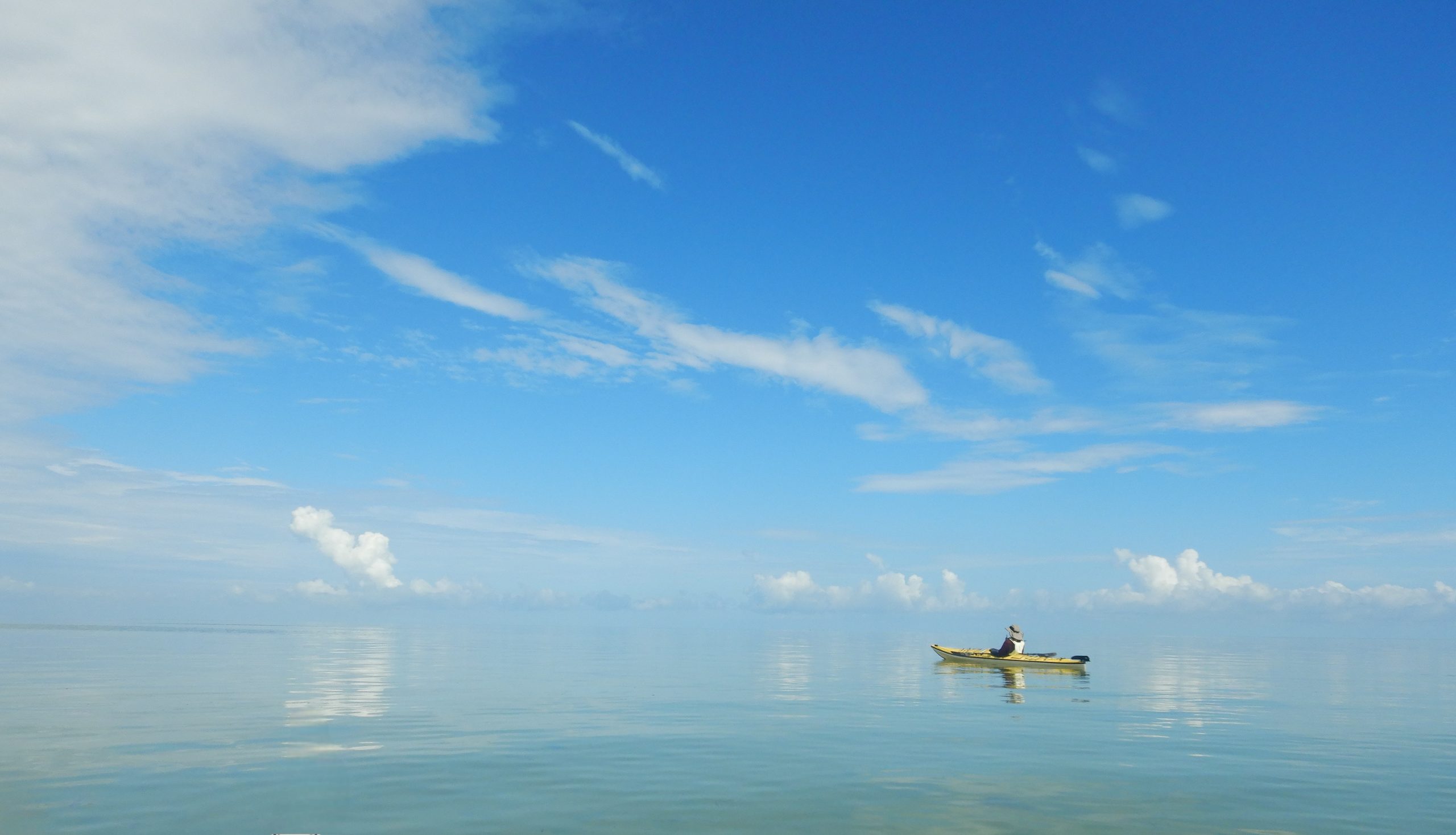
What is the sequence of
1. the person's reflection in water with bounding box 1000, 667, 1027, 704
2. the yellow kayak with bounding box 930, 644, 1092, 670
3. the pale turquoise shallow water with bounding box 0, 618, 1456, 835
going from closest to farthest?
the pale turquoise shallow water with bounding box 0, 618, 1456, 835, the person's reflection in water with bounding box 1000, 667, 1027, 704, the yellow kayak with bounding box 930, 644, 1092, 670

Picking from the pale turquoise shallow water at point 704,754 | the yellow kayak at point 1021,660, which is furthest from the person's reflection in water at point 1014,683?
the yellow kayak at point 1021,660

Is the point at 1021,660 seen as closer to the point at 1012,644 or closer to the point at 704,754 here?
the point at 1012,644

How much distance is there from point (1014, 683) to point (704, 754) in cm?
4586

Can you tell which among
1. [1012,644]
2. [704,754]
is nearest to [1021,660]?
[1012,644]

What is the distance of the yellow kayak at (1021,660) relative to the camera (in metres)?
86.6

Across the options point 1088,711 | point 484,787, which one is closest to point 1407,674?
point 1088,711

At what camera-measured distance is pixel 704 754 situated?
126 feet

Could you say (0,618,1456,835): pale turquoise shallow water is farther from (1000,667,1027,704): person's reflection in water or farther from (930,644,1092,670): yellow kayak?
(930,644,1092,670): yellow kayak

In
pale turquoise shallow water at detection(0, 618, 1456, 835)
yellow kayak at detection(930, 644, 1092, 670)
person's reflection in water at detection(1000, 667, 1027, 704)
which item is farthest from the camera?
yellow kayak at detection(930, 644, 1092, 670)

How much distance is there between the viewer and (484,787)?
100 feet

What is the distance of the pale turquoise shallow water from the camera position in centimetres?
2722

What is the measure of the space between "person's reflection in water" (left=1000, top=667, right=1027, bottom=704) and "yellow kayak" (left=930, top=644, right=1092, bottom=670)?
0.88m

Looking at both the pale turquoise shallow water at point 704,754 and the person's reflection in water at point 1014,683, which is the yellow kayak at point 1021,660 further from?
the pale turquoise shallow water at point 704,754

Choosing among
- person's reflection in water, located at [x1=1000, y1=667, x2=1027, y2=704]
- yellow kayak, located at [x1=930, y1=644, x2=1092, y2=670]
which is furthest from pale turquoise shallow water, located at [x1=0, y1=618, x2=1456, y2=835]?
yellow kayak, located at [x1=930, y1=644, x2=1092, y2=670]
